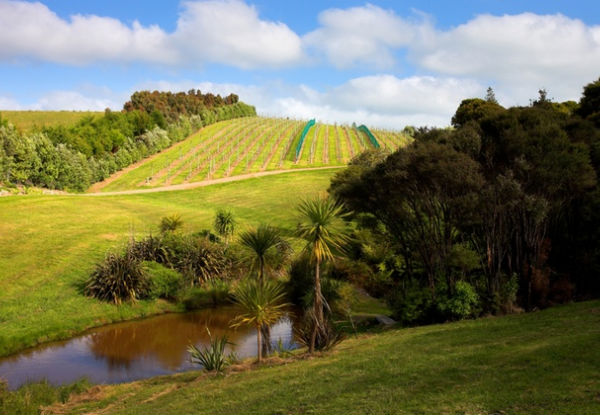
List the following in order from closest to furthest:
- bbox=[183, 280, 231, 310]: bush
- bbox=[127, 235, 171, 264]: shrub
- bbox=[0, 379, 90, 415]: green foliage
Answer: bbox=[0, 379, 90, 415]: green foliage < bbox=[183, 280, 231, 310]: bush < bbox=[127, 235, 171, 264]: shrub

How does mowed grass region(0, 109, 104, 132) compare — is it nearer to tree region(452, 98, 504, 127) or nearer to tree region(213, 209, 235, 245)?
tree region(213, 209, 235, 245)

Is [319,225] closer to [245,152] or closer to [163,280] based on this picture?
[163,280]

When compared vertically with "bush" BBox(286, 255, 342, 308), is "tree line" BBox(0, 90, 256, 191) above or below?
above

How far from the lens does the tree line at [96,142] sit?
76438 mm

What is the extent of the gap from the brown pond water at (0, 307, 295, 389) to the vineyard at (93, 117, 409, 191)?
59.7m

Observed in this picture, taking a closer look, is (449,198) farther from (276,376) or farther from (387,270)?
(387,270)

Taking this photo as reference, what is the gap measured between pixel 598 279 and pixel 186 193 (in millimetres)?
60070

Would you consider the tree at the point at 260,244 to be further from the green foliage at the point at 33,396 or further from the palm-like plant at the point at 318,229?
the green foliage at the point at 33,396

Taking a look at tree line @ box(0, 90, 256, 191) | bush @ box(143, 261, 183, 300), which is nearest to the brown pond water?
bush @ box(143, 261, 183, 300)

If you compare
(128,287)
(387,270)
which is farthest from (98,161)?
(387,270)

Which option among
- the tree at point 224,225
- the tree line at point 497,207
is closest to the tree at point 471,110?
the tree line at point 497,207

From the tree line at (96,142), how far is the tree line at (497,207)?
67383mm

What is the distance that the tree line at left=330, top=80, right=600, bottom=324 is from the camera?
2094 centimetres

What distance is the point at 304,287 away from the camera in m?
33.4
